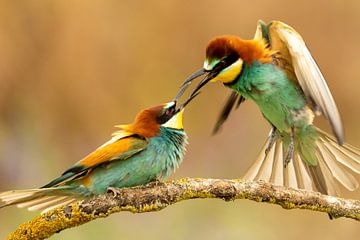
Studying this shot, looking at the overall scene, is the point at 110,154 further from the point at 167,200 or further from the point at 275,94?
the point at 275,94

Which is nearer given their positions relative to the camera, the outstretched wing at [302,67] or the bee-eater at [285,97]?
the outstretched wing at [302,67]

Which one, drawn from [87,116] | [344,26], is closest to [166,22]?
[87,116]

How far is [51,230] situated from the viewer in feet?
7.86

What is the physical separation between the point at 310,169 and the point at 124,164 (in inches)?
33.1

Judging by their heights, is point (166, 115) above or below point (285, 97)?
above

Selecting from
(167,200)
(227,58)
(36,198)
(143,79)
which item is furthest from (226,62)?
(143,79)

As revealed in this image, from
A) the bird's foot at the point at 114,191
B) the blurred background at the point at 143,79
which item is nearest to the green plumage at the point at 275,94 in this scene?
the bird's foot at the point at 114,191

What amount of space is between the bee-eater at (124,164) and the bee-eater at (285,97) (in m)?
0.23

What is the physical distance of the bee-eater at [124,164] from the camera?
2.73 m

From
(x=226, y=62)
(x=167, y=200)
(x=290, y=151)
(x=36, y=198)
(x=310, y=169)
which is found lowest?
(x=310, y=169)

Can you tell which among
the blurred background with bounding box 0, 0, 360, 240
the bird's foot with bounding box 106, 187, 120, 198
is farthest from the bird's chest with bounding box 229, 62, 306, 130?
the blurred background with bounding box 0, 0, 360, 240

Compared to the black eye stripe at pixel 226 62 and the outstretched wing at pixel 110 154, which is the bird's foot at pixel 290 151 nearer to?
the black eye stripe at pixel 226 62

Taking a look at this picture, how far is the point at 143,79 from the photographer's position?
194 inches

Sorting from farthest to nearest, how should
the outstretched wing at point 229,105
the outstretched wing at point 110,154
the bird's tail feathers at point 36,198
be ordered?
the outstretched wing at point 229,105
the outstretched wing at point 110,154
the bird's tail feathers at point 36,198
